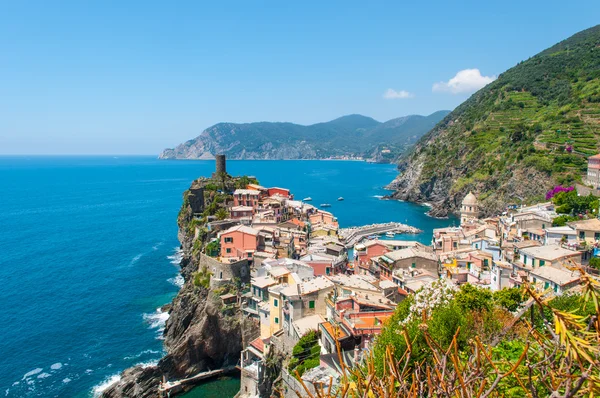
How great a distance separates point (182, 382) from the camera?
2994 centimetres

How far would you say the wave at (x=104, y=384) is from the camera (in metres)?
28.9

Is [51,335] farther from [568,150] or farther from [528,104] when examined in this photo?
[528,104]

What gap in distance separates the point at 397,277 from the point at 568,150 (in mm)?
58575

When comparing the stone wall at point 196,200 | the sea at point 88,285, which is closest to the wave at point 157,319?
the sea at point 88,285

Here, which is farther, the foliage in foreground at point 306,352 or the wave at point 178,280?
the wave at point 178,280

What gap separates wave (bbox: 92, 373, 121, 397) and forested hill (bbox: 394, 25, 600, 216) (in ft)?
216

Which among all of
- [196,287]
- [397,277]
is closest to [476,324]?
[397,277]

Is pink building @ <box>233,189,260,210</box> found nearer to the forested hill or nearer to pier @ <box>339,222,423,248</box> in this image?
pier @ <box>339,222,423,248</box>

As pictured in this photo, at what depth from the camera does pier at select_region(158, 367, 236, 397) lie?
1137 inches

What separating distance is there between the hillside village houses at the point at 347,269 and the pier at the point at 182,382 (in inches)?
156

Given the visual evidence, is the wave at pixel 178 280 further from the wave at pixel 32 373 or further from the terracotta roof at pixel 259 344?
the terracotta roof at pixel 259 344

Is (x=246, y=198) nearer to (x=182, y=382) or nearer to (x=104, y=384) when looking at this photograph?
(x=182, y=382)

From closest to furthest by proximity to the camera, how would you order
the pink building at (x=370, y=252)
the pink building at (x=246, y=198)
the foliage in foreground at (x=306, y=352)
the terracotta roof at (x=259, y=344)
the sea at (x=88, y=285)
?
the foliage in foreground at (x=306, y=352), the terracotta roof at (x=259, y=344), the sea at (x=88, y=285), the pink building at (x=370, y=252), the pink building at (x=246, y=198)

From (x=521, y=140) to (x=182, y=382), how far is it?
8097cm
